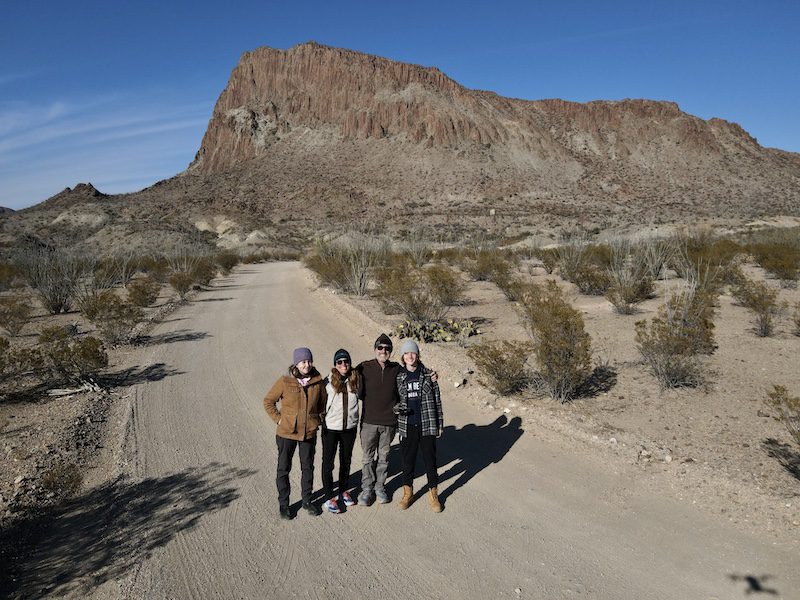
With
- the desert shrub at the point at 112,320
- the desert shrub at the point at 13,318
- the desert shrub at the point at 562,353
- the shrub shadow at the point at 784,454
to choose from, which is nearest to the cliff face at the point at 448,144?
the desert shrub at the point at 13,318

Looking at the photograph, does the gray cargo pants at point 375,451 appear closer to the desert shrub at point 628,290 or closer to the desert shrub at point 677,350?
the desert shrub at point 677,350

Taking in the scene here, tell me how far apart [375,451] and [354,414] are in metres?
0.43

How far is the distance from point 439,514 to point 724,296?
562 inches

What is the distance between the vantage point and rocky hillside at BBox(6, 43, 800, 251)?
69.2 metres

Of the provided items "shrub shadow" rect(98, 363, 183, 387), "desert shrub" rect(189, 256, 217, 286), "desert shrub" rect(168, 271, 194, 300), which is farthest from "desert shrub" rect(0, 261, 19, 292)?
"shrub shadow" rect(98, 363, 183, 387)

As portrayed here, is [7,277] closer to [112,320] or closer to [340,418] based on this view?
[112,320]

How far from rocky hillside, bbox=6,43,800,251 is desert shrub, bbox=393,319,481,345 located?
48935 millimetres

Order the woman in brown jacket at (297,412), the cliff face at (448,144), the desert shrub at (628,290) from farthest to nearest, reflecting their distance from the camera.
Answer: the cliff face at (448,144)
the desert shrub at (628,290)
the woman in brown jacket at (297,412)

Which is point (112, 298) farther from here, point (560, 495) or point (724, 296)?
point (724, 296)

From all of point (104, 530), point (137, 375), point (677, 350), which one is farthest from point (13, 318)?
point (677, 350)

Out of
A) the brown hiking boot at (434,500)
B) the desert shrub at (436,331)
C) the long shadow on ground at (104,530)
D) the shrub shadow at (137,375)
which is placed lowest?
the long shadow on ground at (104,530)

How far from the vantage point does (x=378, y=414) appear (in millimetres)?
4480

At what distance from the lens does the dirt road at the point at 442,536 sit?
363 centimetres

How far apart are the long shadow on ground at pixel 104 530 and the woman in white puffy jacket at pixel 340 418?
104 centimetres
